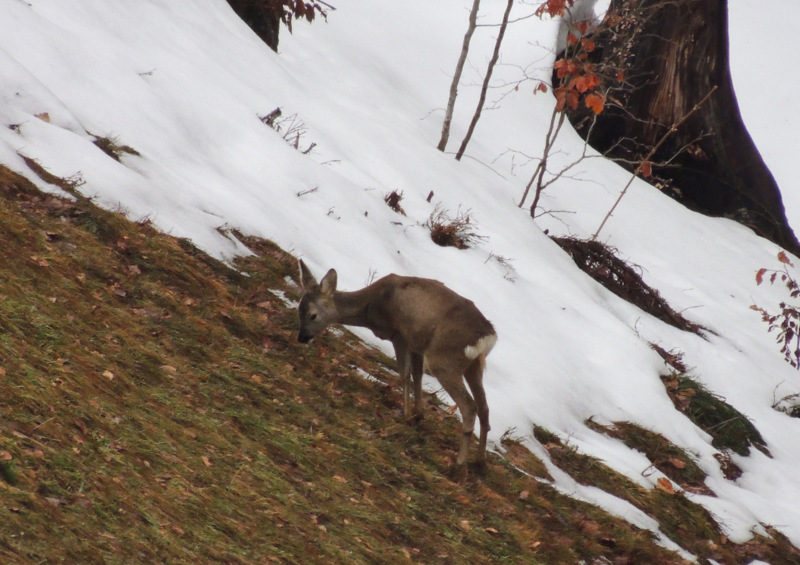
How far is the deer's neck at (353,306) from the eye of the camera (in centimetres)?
835

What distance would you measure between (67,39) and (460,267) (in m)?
5.47

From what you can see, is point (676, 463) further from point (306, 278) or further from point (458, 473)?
point (306, 278)

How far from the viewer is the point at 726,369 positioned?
1341 centimetres

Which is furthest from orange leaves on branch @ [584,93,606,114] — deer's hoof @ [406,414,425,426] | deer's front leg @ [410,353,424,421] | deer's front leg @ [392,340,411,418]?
deer's hoof @ [406,414,425,426]

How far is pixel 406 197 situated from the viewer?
12.9 meters

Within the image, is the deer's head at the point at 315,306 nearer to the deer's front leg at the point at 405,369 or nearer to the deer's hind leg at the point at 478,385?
the deer's front leg at the point at 405,369

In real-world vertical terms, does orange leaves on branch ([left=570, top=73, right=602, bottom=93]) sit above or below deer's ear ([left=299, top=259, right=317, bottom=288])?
above

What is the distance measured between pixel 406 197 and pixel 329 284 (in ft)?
15.7

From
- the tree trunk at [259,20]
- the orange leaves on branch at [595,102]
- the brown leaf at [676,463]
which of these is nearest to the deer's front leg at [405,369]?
the brown leaf at [676,463]

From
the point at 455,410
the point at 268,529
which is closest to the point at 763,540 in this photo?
the point at 455,410

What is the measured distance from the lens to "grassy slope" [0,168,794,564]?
13.9 feet

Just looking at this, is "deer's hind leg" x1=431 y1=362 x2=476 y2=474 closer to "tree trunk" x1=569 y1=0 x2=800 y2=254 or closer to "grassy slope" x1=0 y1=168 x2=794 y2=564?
"grassy slope" x1=0 y1=168 x2=794 y2=564

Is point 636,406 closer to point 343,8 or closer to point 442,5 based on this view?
point 343,8

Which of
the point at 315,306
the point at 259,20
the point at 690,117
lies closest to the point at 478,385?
the point at 315,306
